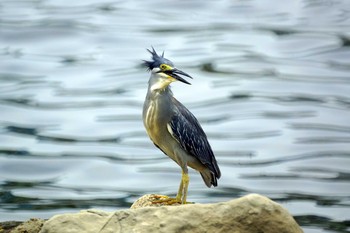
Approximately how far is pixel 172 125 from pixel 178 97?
38.5 ft

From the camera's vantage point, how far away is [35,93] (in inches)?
902

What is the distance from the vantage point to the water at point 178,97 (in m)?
18.8

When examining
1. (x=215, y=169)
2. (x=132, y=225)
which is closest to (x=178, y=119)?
(x=215, y=169)

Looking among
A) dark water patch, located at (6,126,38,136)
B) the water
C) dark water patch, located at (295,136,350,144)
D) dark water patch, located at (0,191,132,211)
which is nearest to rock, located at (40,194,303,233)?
the water

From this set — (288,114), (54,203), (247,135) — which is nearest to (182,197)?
(54,203)

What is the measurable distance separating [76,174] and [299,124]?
3948 millimetres

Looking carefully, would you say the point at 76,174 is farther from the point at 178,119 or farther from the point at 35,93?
the point at 178,119

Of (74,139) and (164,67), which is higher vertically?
(164,67)

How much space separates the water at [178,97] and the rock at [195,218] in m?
8.11

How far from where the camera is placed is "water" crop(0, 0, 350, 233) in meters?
18.8

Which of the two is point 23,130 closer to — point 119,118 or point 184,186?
point 119,118

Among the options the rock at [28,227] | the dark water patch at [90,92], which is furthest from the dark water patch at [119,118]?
the rock at [28,227]

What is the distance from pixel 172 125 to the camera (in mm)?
10492

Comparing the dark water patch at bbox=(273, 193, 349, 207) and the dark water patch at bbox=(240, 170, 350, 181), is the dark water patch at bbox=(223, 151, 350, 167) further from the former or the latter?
the dark water patch at bbox=(273, 193, 349, 207)
